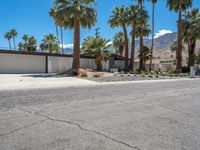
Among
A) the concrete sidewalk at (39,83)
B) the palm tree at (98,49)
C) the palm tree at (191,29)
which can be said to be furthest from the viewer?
the palm tree at (191,29)

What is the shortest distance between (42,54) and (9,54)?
4.29 metres

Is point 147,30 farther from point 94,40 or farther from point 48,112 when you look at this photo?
point 48,112

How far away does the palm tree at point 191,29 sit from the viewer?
3712 cm

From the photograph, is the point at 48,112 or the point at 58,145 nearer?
the point at 58,145

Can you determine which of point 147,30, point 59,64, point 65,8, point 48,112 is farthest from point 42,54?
point 48,112

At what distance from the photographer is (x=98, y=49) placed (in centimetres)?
3538

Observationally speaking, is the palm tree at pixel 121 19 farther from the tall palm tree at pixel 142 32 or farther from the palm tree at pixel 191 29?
the palm tree at pixel 191 29

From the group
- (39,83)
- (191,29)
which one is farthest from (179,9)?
(39,83)

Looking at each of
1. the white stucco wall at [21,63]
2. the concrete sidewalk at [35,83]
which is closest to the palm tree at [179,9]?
the white stucco wall at [21,63]

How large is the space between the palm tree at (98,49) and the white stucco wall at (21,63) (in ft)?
25.2

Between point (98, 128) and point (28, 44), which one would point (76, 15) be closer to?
point (98, 128)

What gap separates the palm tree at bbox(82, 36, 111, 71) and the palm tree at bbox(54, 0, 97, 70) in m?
9.10

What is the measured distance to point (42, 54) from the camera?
3083 centimetres

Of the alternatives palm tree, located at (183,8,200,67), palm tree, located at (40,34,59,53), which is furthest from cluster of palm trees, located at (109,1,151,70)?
palm tree, located at (40,34,59,53)
